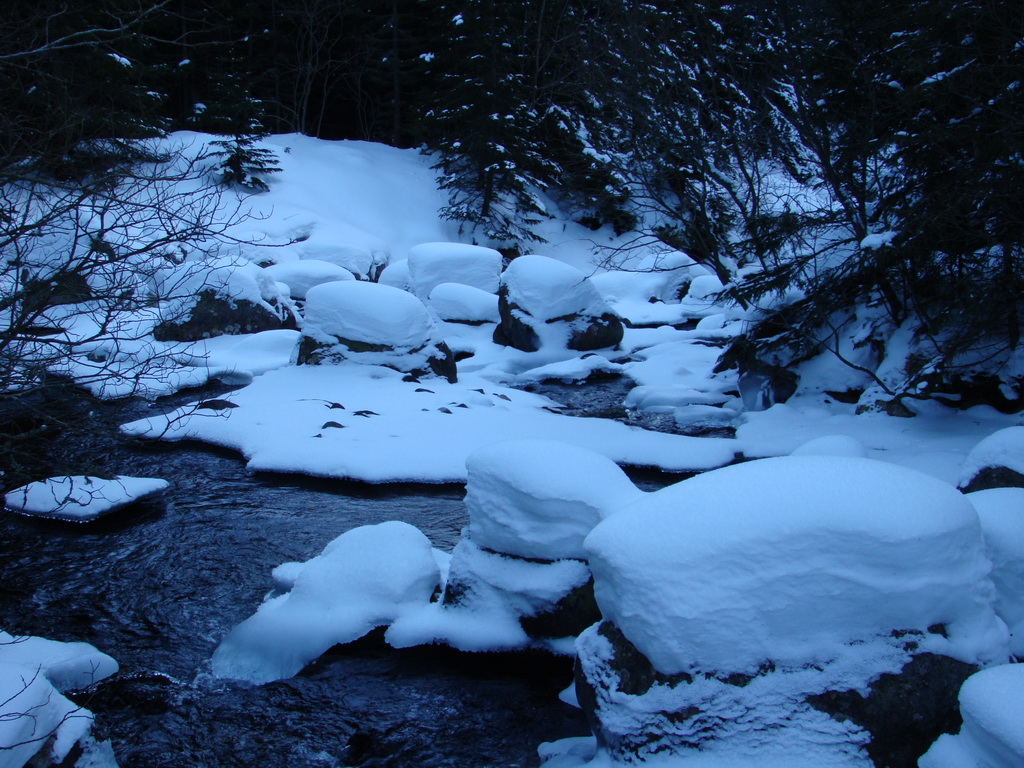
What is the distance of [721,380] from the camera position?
11164 mm

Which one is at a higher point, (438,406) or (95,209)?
(95,209)

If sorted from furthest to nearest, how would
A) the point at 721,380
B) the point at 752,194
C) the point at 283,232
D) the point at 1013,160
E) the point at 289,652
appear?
1. the point at 283,232
2. the point at 721,380
3. the point at 752,194
4. the point at 1013,160
5. the point at 289,652

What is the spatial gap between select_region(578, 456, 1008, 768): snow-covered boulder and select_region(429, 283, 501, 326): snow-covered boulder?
11.7 meters

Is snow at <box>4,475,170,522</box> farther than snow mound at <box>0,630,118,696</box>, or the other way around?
snow at <box>4,475,170,522</box>

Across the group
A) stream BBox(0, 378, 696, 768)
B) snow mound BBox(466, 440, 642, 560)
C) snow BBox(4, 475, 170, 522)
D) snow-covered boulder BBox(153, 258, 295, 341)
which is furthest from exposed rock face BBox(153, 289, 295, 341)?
snow mound BBox(466, 440, 642, 560)

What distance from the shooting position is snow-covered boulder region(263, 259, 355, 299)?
632 inches

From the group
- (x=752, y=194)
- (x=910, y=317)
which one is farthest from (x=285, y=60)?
(x=910, y=317)

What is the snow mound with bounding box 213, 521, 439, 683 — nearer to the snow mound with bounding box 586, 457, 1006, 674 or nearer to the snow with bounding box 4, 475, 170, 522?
the snow mound with bounding box 586, 457, 1006, 674

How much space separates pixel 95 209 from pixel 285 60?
1086 inches

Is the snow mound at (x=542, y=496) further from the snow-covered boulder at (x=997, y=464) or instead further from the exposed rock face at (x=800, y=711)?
the snow-covered boulder at (x=997, y=464)

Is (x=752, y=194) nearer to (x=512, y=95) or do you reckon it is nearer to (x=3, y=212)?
(x=3, y=212)

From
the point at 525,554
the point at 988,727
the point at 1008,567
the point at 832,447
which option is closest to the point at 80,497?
the point at 525,554

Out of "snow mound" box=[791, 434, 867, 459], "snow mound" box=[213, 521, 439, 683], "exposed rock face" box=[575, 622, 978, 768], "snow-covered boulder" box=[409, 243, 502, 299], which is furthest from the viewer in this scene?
"snow-covered boulder" box=[409, 243, 502, 299]

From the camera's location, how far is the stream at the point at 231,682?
3.58m
